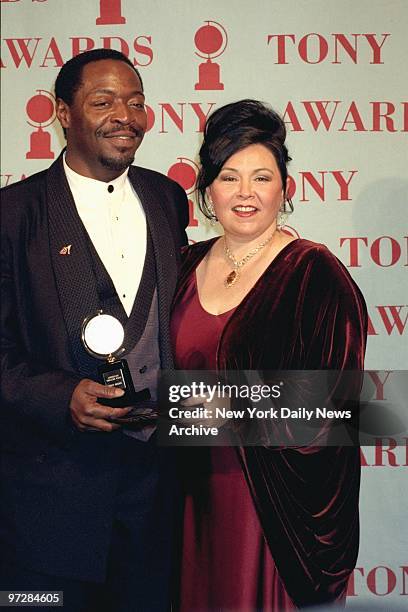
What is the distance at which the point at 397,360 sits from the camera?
224 centimetres

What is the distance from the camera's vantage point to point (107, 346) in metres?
1.89

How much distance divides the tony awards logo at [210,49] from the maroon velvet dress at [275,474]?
0.47 meters

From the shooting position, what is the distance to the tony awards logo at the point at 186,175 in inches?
87.8

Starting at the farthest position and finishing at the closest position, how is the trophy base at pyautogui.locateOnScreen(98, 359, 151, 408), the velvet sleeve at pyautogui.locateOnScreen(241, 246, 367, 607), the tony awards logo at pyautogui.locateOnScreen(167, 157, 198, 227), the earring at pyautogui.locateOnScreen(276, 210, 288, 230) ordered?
the tony awards logo at pyautogui.locateOnScreen(167, 157, 198, 227) < the earring at pyautogui.locateOnScreen(276, 210, 288, 230) < the velvet sleeve at pyautogui.locateOnScreen(241, 246, 367, 607) < the trophy base at pyautogui.locateOnScreen(98, 359, 151, 408)

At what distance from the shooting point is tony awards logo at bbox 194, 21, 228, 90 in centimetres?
224

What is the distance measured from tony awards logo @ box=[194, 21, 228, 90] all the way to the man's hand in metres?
0.84

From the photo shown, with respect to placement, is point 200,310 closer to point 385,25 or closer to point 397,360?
point 397,360

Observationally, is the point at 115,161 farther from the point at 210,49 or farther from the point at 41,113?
the point at 210,49

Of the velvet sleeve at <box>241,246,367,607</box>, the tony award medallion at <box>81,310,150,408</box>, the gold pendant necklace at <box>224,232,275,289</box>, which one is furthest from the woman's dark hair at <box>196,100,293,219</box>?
the tony award medallion at <box>81,310,150,408</box>

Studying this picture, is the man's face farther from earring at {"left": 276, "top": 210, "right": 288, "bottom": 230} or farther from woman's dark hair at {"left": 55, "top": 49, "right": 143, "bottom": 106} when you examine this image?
earring at {"left": 276, "top": 210, "right": 288, "bottom": 230}

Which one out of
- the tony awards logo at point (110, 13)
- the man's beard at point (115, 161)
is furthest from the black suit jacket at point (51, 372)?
the tony awards logo at point (110, 13)

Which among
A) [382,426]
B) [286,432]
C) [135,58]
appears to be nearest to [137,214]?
[135,58]

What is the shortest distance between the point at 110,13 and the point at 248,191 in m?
0.64

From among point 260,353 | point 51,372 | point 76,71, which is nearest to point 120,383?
point 51,372
